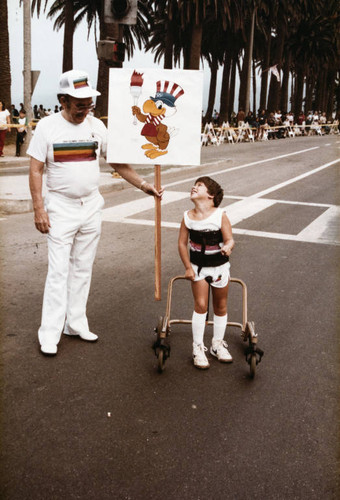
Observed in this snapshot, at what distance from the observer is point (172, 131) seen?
15.0 ft

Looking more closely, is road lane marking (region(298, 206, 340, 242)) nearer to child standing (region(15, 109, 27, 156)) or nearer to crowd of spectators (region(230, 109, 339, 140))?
child standing (region(15, 109, 27, 156))

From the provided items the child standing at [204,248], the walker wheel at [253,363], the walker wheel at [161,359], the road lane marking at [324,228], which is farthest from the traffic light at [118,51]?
the walker wheel at [253,363]

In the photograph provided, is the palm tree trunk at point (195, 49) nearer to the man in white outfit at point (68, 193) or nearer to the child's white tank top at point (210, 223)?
the man in white outfit at point (68, 193)

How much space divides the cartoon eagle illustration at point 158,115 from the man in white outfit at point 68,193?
0.27 m

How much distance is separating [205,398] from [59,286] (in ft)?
4.42

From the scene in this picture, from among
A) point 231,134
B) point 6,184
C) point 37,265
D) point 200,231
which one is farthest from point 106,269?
point 231,134

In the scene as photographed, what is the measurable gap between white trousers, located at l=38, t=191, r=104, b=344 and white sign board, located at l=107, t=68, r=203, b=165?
1.52 feet

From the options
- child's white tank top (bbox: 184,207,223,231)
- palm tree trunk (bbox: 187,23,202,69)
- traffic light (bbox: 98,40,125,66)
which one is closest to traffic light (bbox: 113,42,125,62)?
traffic light (bbox: 98,40,125,66)

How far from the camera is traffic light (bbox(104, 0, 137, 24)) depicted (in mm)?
11456

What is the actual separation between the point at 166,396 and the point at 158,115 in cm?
205

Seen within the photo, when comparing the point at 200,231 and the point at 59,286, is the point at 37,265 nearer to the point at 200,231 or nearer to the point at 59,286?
the point at 59,286

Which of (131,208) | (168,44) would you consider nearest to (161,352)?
(131,208)

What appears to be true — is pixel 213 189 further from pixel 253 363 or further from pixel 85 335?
pixel 85 335

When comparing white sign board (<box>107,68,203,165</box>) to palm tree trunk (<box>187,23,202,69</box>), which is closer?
white sign board (<box>107,68,203,165</box>)
